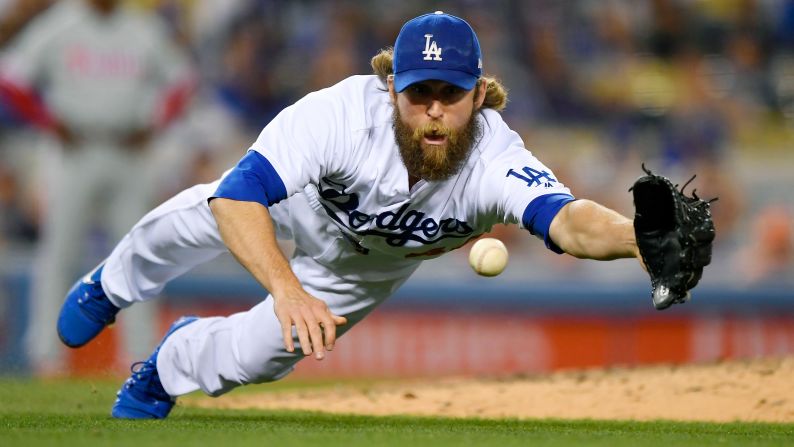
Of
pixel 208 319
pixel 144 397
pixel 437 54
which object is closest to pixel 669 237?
pixel 437 54

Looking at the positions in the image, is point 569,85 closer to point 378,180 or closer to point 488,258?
point 488,258

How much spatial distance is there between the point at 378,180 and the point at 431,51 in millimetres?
551

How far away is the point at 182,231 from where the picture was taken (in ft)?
18.6

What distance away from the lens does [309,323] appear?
415cm

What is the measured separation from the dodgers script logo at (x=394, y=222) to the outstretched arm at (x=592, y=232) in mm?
695

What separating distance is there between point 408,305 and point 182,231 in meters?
5.50

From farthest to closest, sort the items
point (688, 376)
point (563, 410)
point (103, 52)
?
point (103, 52) < point (688, 376) < point (563, 410)

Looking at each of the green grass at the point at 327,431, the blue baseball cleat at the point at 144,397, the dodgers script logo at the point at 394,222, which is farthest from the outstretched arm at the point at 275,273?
Result: the blue baseball cleat at the point at 144,397

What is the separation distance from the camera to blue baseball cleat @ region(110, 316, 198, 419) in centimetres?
558

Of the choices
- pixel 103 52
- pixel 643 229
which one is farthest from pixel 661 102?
pixel 643 229

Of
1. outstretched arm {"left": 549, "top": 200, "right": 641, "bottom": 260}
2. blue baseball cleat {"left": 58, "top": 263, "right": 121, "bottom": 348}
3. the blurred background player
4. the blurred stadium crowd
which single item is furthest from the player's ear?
the blurred stadium crowd

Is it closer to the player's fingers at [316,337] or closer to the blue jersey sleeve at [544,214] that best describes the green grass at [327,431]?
the player's fingers at [316,337]

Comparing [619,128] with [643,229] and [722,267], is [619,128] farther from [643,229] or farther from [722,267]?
[643,229]

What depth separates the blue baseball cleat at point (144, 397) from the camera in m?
5.58
